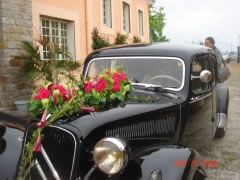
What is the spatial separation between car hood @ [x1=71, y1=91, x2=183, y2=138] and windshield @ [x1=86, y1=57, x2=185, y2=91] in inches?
10.9

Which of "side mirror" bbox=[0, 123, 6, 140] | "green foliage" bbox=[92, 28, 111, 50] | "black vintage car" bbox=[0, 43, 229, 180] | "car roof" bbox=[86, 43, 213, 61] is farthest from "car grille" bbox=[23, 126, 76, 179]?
"green foliage" bbox=[92, 28, 111, 50]

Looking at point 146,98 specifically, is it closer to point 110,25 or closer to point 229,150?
point 229,150

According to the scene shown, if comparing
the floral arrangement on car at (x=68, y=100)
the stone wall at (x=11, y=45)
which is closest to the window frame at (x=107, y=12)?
the stone wall at (x=11, y=45)

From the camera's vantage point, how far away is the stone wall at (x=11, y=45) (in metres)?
8.65

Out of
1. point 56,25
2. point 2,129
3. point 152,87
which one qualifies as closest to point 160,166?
point 152,87

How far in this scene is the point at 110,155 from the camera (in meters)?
2.99

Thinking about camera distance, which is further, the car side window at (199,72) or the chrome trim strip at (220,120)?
the chrome trim strip at (220,120)

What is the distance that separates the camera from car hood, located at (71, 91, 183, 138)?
10.5 ft

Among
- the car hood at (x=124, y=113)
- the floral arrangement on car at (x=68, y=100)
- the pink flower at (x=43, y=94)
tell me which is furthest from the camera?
the pink flower at (x=43, y=94)

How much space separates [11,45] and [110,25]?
650cm

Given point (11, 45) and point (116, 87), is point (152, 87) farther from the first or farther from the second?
point (11, 45)

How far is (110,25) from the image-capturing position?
48.7 feet

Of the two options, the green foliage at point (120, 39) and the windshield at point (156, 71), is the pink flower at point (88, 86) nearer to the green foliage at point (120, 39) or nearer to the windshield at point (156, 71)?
the windshield at point (156, 71)

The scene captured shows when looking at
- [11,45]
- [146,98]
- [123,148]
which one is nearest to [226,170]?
[146,98]
